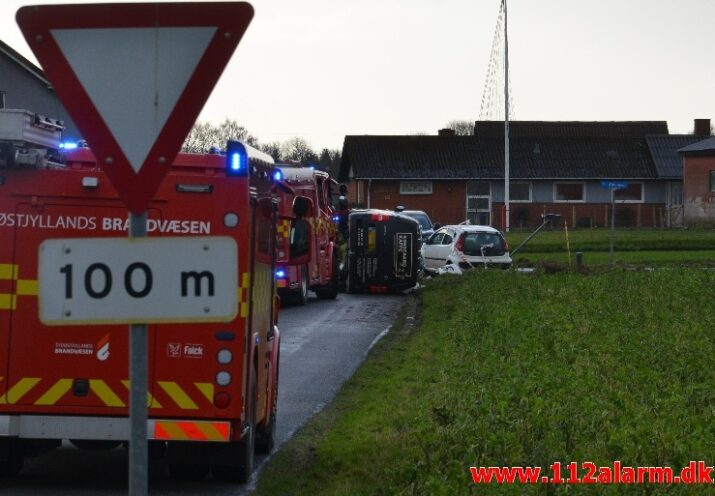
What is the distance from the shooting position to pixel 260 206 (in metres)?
10.4

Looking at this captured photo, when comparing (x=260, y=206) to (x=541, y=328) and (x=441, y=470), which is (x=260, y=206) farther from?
(x=541, y=328)

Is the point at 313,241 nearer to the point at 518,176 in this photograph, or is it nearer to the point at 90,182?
the point at 90,182

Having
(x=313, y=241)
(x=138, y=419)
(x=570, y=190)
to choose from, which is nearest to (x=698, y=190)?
(x=570, y=190)

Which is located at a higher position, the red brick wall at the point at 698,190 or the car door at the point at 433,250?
the red brick wall at the point at 698,190

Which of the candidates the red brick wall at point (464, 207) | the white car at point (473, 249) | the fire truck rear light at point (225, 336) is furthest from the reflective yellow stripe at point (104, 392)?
the red brick wall at point (464, 207)

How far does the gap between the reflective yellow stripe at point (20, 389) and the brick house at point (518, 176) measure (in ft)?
222

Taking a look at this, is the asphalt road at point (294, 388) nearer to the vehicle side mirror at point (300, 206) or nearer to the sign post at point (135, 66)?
the vehicle side mirror at point (300, 206)

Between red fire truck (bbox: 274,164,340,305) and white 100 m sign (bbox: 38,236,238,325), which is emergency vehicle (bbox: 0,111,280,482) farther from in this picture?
red fire truck (bbox: 274,164,340,305)

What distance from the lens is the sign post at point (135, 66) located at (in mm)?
4648

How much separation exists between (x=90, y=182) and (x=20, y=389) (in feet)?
4.92

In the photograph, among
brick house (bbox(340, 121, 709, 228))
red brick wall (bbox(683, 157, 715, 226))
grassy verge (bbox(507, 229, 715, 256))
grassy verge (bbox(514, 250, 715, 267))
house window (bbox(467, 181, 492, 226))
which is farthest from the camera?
house window (bbox(467, 181, 492, 226))

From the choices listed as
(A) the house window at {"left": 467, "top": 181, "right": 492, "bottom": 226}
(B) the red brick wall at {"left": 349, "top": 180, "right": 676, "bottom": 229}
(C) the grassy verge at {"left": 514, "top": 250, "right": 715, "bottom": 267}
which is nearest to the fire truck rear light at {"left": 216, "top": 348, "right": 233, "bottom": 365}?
(C) the grassy verge at {"left": 514, "top": 250, "right": 715, "bottom": 267}

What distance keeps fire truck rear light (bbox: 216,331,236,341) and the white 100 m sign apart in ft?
16.3

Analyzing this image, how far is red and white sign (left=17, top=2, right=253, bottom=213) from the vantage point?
183 inches
